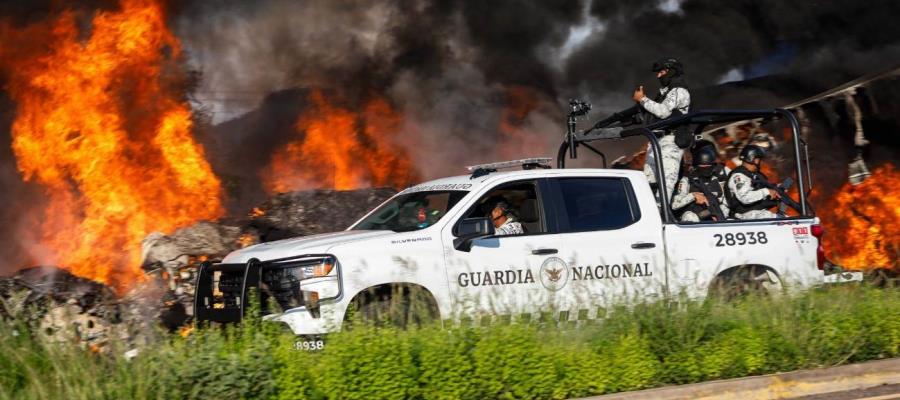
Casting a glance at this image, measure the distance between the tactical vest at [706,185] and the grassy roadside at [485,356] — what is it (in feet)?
6.49

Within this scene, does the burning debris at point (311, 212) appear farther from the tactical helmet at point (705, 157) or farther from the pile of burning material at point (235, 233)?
the tactical helmet at point (705, 157)

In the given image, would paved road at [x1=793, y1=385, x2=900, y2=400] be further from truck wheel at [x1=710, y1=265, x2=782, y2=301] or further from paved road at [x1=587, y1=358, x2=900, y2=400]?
truck wheel at [x1=710, y1=265, x2=782, y2=301]

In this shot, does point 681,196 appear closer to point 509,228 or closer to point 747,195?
point 747,195

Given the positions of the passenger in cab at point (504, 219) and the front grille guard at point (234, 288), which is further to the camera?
the passenger in cab at point (504, 219)

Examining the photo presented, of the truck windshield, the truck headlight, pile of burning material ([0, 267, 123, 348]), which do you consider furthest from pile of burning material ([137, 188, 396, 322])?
the truck headlight

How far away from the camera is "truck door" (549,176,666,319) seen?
7984mm

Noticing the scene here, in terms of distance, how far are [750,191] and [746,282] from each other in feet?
4.75

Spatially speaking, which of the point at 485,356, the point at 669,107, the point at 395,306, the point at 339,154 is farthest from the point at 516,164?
the point at 339,154

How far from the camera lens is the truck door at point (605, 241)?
26.2 ft

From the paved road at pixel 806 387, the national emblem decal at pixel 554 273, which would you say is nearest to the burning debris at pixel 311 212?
the national emblem decal at pixel 554 273

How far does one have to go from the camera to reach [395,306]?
7.09 meters

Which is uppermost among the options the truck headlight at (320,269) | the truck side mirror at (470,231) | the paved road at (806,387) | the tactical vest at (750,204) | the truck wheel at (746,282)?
the tactical vest at (750,204)

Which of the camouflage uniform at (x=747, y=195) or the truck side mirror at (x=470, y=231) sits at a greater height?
the camouflage uniform at (x=747, y=195)

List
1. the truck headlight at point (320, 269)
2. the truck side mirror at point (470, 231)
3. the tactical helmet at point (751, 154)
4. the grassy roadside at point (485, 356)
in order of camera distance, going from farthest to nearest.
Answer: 1. the tactical helmet at point (751, 154)
2. the truck side mirror at point (470, 231)
3. the truck headlight at point (320, 269)
4. the grassy roadside at point (485, 356)
